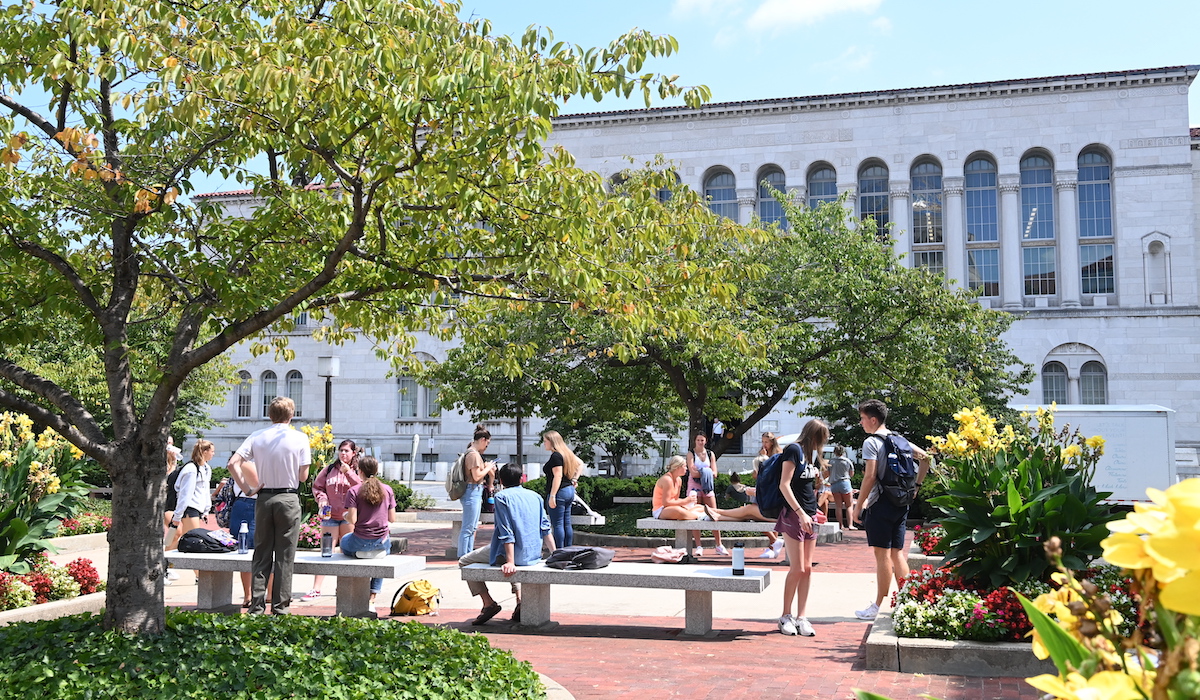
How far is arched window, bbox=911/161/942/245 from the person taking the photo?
4397 centimetres

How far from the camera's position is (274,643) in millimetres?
7637

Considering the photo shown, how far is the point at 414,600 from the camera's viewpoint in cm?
1097

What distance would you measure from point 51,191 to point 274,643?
377cm

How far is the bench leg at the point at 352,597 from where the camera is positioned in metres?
10.7

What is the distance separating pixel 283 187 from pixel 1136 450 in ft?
72.8

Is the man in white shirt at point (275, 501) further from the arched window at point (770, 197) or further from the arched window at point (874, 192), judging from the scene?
the arched window at point (874, 192)

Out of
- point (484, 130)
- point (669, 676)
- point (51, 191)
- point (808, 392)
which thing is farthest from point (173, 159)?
point (808, 392)

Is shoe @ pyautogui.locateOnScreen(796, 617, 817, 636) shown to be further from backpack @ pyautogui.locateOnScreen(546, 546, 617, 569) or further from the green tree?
the green tree

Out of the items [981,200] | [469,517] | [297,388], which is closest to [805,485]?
[469,517]

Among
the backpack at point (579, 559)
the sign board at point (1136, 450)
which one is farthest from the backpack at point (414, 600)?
the sign board at point (1136, 450)

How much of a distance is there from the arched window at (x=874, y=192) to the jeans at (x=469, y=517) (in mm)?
33892

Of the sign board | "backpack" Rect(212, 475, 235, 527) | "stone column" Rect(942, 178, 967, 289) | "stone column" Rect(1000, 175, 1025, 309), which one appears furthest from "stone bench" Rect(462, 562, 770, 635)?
"stone column" Rect(942, 178, 967, 289)

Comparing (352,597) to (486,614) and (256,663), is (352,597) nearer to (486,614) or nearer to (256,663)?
(486,614)

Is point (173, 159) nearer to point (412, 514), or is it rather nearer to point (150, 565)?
A: point (150, 565)
